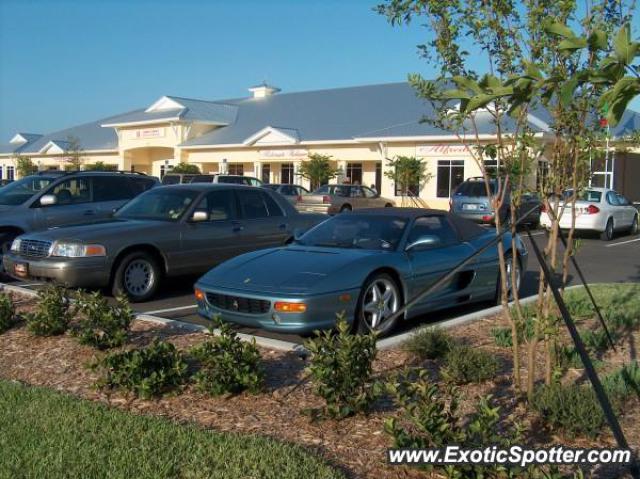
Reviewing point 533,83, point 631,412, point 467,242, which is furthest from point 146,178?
A: point 533,83

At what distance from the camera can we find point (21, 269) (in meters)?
8.95

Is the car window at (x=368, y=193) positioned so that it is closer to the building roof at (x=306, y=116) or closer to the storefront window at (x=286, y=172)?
the building roof at (x=306, y=116)

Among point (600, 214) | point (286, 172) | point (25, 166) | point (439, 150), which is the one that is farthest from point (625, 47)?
point (25, 166)

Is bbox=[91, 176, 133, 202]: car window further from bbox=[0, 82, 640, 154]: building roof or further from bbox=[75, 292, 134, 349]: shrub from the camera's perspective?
bbox=[0, 82, 640, 154]: building roof

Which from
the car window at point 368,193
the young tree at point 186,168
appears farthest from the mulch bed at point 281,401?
the young tree at point 186,168

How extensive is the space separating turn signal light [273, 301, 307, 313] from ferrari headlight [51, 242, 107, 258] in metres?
3.42

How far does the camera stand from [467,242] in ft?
27.3

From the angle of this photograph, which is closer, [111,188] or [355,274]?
[355,274]

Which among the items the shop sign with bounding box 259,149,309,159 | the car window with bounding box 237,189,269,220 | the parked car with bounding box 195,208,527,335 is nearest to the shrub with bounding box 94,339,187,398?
the parked car with bounding box 195,208,527,335

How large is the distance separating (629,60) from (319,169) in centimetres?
3412

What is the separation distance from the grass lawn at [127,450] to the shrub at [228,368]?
1.77 ft

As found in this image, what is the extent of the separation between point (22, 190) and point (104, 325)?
786 centimetres

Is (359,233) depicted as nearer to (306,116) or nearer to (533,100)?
(533,100)

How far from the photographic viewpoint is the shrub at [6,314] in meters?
6.91
